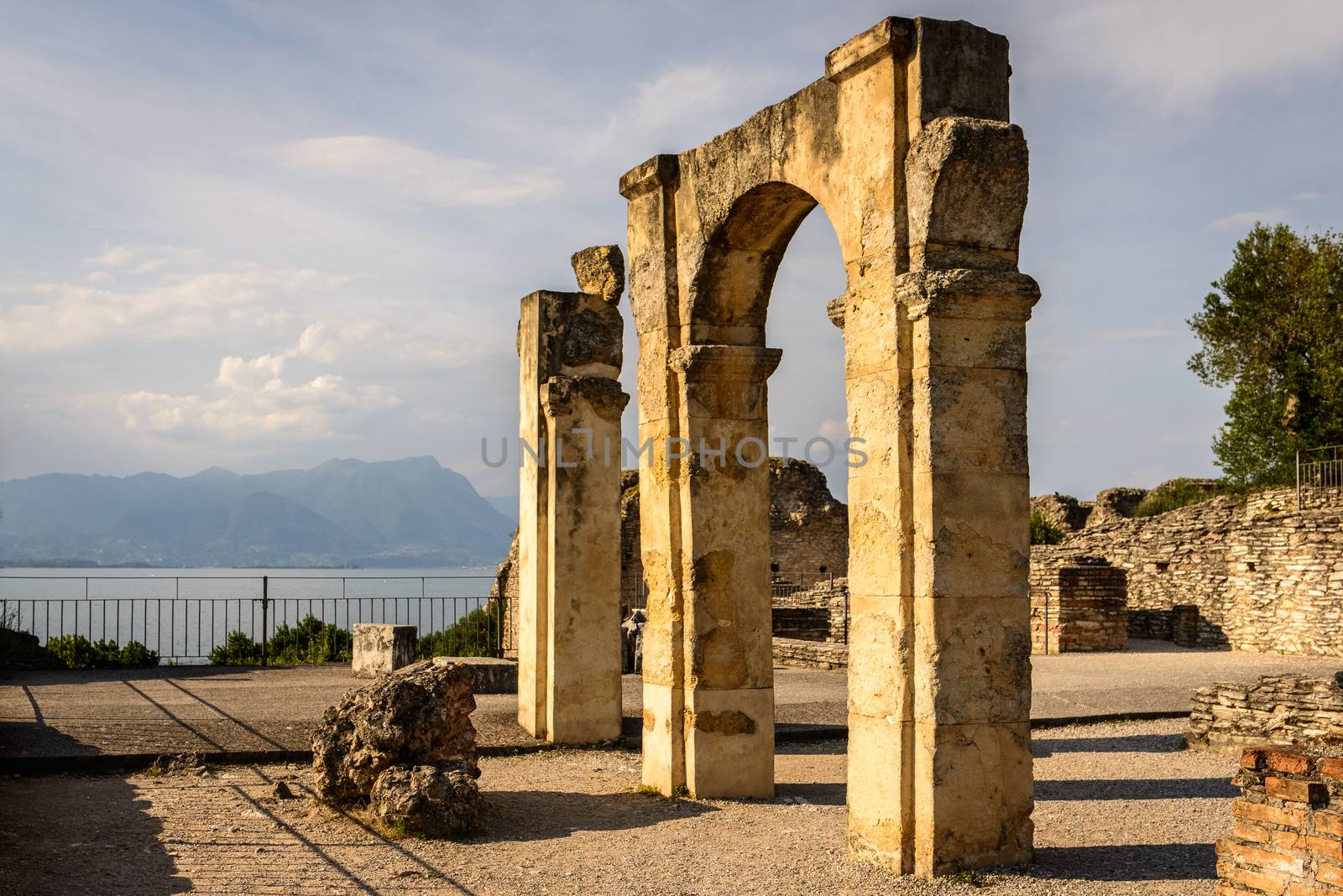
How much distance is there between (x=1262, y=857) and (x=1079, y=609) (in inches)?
Answer: 570

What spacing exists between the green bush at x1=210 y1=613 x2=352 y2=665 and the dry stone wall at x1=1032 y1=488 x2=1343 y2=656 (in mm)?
12860

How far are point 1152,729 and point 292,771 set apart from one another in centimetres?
743

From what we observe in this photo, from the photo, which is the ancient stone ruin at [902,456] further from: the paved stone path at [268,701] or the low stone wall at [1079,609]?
the low stone wall at [1079,609]

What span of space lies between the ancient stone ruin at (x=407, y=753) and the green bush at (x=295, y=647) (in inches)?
356

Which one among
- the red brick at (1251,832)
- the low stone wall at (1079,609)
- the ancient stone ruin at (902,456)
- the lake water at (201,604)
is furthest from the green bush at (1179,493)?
the red brick at (1251,832)

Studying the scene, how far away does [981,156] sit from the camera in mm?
6078

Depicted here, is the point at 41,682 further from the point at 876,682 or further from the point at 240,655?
the point at 876,682

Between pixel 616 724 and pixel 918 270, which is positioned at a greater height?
pixel 918 270

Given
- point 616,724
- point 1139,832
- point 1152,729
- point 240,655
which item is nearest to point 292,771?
point 616,724

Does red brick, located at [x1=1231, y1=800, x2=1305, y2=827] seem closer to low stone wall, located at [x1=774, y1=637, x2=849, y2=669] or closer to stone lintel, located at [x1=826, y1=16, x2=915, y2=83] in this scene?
stone lintel, located at [x1=826, y1=16, x2=915, y2=83]

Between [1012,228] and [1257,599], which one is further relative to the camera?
[1257,599]

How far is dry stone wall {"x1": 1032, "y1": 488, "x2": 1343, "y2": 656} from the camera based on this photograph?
61.2ft

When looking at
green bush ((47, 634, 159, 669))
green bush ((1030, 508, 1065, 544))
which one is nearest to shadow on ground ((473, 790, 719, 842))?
green bush ((47, 634, 159, 669))

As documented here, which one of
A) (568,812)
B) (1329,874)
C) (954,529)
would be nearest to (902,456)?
(954,529)
